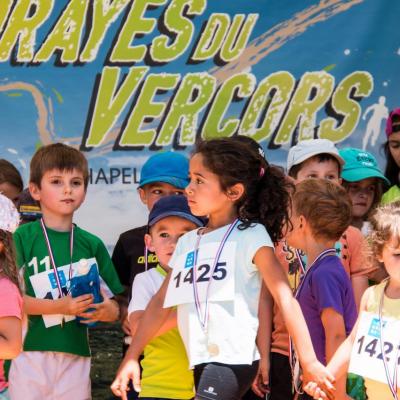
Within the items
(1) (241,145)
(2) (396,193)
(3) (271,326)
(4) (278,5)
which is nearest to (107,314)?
(3) (271,326)

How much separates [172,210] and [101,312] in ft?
1.88

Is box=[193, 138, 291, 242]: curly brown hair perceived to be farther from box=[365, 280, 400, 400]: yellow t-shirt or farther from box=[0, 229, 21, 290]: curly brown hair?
box=[0, 229, 21, 290]: curly brown hair

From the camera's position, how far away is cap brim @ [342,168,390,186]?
4836mm

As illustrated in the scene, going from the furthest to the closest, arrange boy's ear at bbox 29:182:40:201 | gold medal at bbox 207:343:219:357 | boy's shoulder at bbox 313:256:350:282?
boy's ear at bbox 29:182:40:201, boy's shoulder at bbox 313:256:350:282, gold medal at bbox 207:343:219:357

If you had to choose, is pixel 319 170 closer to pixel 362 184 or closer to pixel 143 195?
pixel 362 184

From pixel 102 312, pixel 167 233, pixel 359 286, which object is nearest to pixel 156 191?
pixel 167 233

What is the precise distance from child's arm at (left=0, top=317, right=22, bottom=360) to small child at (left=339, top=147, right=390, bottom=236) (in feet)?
6.48

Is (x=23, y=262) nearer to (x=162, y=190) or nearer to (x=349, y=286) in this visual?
(x=162, y=190)

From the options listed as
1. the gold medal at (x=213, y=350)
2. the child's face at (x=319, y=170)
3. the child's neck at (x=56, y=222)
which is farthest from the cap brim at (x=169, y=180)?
the gold medal at (x=213, y=350)

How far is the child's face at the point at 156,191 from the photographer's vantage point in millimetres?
4785

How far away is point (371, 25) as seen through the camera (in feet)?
17.5

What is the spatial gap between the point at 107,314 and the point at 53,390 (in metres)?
0.40

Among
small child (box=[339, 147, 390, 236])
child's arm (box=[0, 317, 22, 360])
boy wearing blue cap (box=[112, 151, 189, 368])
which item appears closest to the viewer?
child's arm (box=[0, 317, 22, 360])

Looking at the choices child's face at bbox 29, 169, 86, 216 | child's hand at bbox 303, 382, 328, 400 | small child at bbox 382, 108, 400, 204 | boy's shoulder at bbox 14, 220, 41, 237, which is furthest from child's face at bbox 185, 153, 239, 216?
small child at bbox 382, 108, 400, 204
